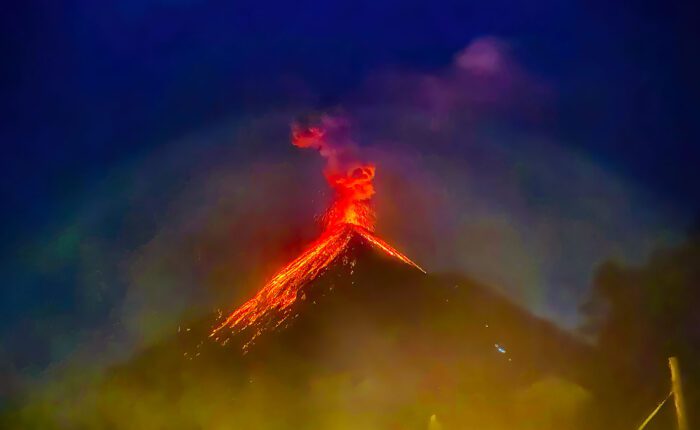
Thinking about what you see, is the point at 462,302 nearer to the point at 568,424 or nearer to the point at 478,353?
the point at 478,353

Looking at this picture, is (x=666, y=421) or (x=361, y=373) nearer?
(x=666, y=421)

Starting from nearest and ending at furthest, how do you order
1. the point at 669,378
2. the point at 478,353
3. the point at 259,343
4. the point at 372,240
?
the point at 669,378
the point at 478,353
the point at 259,343
the point at 372,240

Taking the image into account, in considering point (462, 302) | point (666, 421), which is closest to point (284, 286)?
point (462, 302)

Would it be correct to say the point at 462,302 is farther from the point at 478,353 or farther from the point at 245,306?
the point at 245,306

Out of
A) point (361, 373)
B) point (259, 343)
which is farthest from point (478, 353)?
point (259, 343)

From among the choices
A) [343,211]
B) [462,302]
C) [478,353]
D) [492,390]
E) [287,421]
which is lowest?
[287,421]

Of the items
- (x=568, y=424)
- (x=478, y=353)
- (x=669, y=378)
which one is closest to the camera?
(x=568, y=424)

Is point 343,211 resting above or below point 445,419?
above
